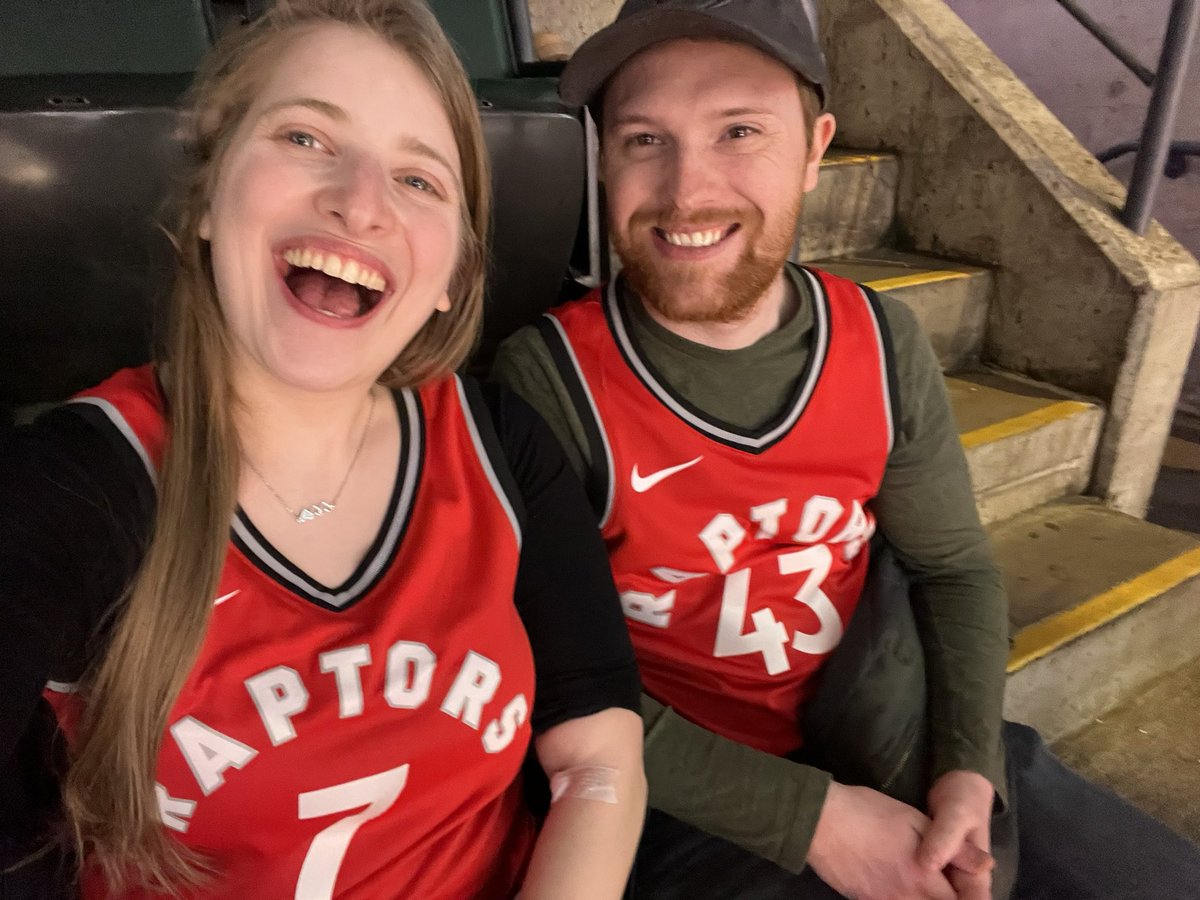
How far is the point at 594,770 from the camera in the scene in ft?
2.77

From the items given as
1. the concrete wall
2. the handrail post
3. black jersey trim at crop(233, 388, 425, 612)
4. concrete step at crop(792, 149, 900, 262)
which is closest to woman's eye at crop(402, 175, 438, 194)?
black jersey trim at crop(233, 388, 425, 612)

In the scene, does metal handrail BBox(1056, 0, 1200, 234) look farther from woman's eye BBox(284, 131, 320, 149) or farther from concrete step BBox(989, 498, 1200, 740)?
woman's eye BBox(284, 131, 320, 149)

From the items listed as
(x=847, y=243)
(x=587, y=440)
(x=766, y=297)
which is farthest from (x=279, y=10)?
(x=847, y=243)

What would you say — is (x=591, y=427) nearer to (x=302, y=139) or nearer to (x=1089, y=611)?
(x=302, y=139)

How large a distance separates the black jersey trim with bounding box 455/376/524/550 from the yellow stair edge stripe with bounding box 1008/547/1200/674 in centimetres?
108

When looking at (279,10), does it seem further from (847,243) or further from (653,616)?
(847,243)

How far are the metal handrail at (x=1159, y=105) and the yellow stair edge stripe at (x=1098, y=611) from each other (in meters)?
0.86

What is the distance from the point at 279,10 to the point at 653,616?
0.78 m

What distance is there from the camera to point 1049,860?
3.35 ft

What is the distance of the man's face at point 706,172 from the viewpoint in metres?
1.02

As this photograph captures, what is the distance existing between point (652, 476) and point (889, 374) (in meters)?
0.35

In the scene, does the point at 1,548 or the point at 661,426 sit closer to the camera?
the point at 1,548

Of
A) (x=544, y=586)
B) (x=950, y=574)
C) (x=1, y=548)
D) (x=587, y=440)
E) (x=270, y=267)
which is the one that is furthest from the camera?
(x=950, y=574)

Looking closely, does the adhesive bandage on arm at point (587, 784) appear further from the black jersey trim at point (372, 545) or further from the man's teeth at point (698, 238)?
the man's teeth at point (698, 238)
